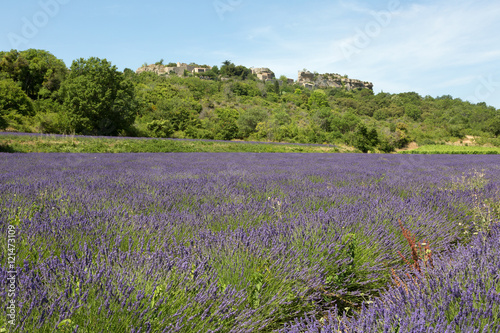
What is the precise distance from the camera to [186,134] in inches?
1259

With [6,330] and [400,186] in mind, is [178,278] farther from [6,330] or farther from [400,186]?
[400,186]

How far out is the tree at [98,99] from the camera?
85.9 ft

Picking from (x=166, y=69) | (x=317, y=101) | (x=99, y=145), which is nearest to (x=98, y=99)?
(x=99, y=145)

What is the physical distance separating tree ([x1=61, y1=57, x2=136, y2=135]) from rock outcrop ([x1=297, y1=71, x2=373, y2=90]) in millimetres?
113674

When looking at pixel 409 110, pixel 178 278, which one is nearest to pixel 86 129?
pixel 178 278

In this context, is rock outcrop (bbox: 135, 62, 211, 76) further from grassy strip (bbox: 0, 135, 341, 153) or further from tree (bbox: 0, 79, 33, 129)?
grassy strip (bbox: 0, 135, 341, 153)

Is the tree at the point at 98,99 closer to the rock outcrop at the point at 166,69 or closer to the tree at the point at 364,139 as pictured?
the tree at the point at 364,139

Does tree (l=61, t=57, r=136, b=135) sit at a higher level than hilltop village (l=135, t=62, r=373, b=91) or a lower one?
lower

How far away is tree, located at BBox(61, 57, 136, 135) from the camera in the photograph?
26.2 metres

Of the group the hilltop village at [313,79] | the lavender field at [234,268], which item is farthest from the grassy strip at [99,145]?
the hilltop village at [313,79]

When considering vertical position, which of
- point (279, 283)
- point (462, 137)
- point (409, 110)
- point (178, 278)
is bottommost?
point (279, 283)

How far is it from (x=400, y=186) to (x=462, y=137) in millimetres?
49724

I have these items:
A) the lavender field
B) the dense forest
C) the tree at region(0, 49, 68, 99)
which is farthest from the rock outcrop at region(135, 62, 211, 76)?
the lavender field

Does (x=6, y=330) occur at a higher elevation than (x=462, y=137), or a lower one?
lower
